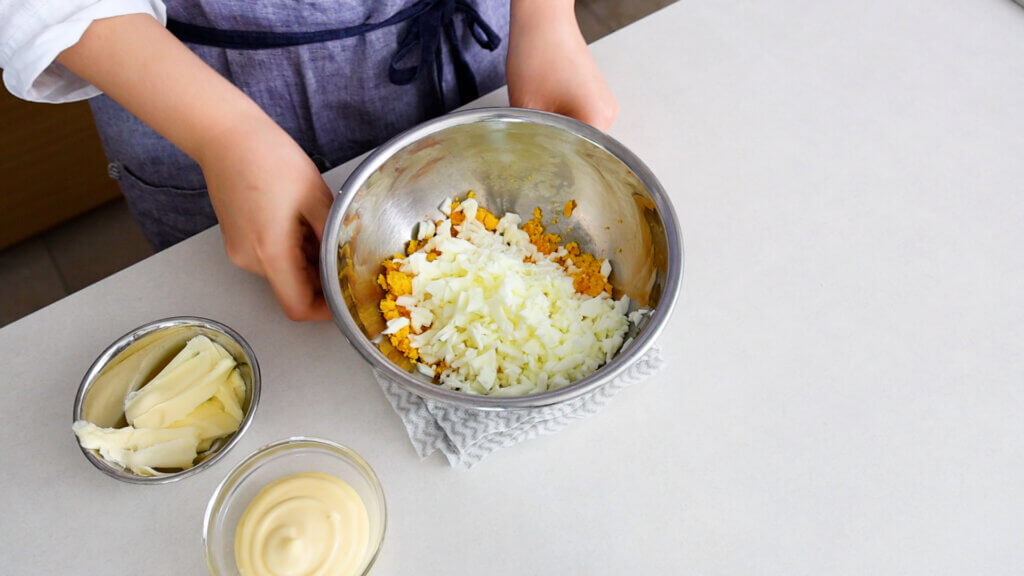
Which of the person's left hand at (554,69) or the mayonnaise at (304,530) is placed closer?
the mayonnaise at (304,530)

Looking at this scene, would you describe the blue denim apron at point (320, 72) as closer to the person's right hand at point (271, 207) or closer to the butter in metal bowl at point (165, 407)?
the person's right hand at point (271, 207)

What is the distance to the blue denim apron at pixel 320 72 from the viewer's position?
775 mm

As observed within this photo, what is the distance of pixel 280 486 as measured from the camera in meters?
0.59

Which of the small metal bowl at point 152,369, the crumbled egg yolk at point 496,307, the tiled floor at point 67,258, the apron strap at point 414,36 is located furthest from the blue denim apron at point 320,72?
the tiled floor at point 67,258

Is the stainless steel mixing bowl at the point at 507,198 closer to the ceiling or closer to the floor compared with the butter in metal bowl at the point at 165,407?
closer to the ceiling

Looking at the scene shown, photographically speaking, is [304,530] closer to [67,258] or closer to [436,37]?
[436,37]

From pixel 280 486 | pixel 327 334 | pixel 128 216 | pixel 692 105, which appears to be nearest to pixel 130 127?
pixel 327 334

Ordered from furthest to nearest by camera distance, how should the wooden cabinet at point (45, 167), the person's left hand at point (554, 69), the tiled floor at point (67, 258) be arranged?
1. the tiled floor at point (67, 258)
2. the wooden cabinet at point (45, 167)
3. the person's left hand at point (554, 69)

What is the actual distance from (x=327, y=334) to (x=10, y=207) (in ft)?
3.59

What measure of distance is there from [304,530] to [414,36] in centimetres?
56

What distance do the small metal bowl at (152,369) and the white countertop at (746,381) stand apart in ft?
0.14

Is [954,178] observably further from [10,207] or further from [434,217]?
[10,207]

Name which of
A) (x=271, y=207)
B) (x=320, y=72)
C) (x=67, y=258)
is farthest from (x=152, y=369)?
(x=67, y=258)

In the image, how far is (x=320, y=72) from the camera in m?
0.84
